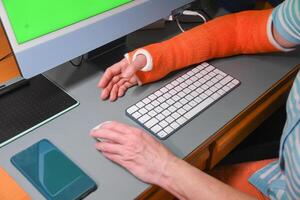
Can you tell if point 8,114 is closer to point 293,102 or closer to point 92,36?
point 92,36

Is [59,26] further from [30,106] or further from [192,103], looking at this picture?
[192,103]

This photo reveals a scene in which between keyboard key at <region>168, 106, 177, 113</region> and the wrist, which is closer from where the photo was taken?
the wrist

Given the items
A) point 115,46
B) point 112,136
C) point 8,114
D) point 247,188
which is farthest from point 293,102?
point 8,114

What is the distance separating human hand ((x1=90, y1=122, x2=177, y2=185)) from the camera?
0.65m

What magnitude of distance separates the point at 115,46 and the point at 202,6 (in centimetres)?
37

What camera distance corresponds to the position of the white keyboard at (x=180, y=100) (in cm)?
73

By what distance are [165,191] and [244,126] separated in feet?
0.84

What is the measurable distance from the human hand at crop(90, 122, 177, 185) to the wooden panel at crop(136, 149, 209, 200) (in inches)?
1.1

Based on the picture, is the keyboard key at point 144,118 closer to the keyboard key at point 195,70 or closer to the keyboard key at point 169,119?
the keyboard key at point 169,119

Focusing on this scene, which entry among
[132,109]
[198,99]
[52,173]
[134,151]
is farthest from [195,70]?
[52,173]

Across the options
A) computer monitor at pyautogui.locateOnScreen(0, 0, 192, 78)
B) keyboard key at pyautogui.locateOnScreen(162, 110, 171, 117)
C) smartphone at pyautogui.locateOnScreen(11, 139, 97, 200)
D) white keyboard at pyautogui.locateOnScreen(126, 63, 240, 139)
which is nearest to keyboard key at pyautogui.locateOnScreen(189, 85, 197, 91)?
white keyboard at pyautogui.locateOnScreen(126, 63, 240, 139)

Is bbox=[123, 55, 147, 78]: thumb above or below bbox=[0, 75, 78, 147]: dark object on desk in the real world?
above

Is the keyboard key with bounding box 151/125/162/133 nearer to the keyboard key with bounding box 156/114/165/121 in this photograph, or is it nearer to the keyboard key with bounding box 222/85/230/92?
the keyboard key with bounding box 156/114/165/121

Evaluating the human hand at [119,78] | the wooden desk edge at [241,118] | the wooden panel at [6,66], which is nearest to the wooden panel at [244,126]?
the wooden desk edge at [241,118]
